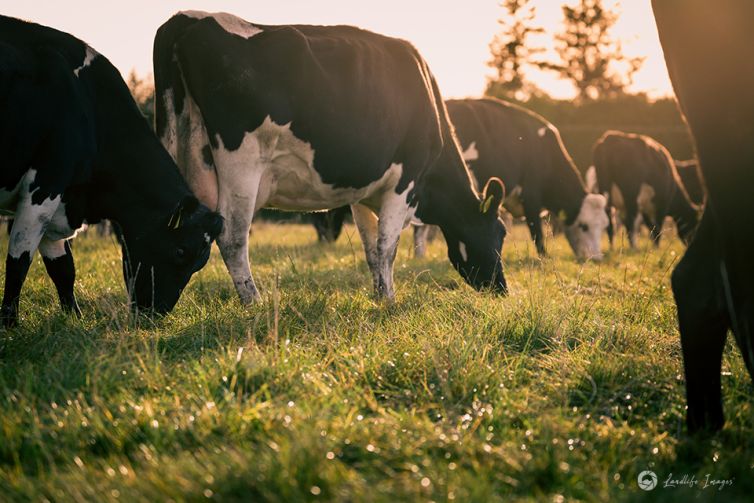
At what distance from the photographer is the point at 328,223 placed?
14148 mm

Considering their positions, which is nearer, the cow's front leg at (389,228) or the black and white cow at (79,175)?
the black and white cow at (79,175)

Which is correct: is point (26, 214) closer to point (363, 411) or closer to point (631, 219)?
point (363, 411)

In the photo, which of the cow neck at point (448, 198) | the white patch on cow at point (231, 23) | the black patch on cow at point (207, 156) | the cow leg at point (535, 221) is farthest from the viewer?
the cow leg at point (535, 221)

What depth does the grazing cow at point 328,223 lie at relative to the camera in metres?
13.7

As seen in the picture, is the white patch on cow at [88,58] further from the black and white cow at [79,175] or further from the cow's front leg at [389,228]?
the cow's front leg at [389,228]

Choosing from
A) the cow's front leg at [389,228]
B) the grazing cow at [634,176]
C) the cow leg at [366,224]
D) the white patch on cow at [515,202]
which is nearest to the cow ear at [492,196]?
the cow's front leg at [389,228]

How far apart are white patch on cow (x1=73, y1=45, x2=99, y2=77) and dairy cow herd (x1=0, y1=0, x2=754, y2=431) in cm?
3

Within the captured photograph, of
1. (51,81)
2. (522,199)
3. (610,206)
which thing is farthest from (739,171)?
(610,206)

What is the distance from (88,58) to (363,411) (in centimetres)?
385

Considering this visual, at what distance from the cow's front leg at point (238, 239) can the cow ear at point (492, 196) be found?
2.77 m

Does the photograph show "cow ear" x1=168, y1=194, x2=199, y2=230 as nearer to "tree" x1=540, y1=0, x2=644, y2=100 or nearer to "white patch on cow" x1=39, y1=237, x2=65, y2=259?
"white patch on cow" x1=39, y1=237, x2=65, y2=259

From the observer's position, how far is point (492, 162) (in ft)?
40.5

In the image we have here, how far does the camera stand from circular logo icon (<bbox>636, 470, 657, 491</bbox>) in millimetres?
2756

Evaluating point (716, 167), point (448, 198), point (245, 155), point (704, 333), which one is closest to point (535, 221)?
point (448, 198)
